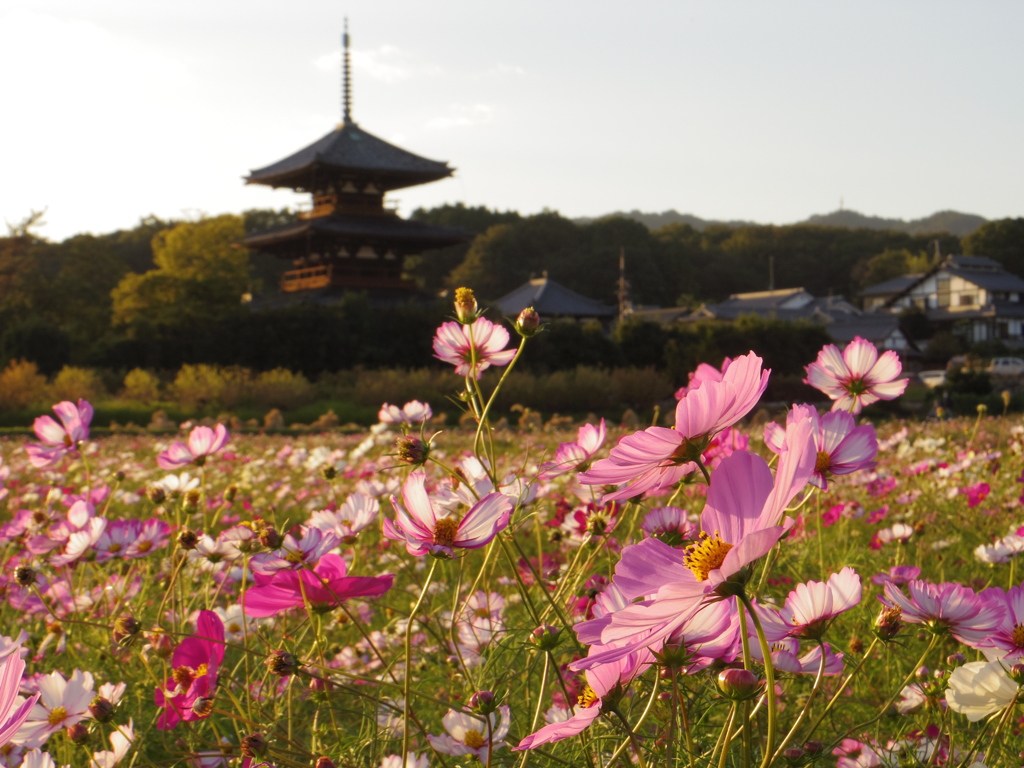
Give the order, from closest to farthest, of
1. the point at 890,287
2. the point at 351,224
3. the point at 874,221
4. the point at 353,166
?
the point at 351,224
the point at 353,166
the point at 890,287
the point at 874,221

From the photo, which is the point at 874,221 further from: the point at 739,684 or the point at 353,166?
the point at 739,684

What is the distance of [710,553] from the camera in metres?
0.56

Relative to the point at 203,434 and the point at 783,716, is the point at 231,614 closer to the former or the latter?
the point at 203,434

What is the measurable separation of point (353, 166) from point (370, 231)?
1.91 meters

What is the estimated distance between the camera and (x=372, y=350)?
59.7 feet

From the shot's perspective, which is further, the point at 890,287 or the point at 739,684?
the point at 890,287

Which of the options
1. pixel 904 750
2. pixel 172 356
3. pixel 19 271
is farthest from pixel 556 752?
pixel 19 271

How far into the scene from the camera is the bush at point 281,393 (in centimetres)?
1434

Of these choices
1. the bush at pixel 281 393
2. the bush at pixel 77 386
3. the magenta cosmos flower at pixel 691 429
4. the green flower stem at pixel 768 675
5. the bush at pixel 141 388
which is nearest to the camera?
the green flower stem at pixel 768 675

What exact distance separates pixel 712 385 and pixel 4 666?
0.47 m

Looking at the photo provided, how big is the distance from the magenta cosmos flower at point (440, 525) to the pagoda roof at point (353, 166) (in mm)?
22008

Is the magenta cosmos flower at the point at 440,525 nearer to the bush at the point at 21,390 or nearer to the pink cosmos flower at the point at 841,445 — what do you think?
the pink cosmos flower at the point at 841,445

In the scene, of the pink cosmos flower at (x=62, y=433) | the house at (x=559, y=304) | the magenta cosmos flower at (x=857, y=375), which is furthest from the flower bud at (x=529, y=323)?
the house at (x=559, y=304)

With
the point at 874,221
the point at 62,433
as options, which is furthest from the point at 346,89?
the point at 874,221
